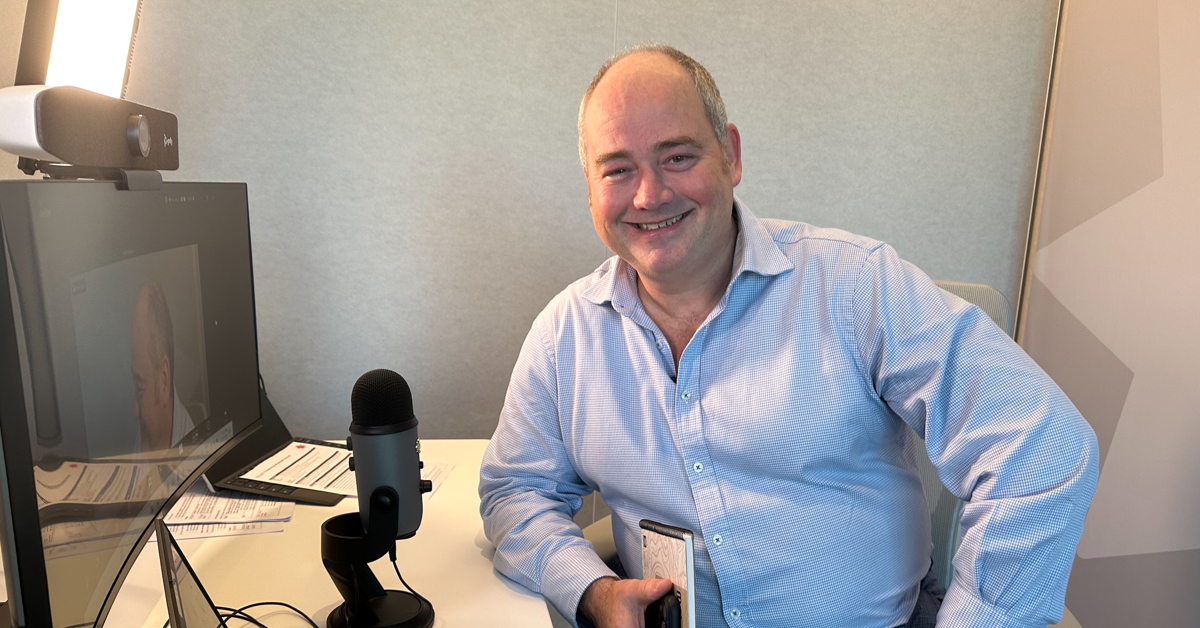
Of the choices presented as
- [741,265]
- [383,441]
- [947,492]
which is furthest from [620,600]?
[947,492]

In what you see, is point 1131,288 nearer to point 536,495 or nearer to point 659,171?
point 659,171

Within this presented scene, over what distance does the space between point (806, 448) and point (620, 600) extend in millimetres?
354

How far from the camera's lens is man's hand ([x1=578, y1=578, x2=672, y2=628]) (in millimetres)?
1146

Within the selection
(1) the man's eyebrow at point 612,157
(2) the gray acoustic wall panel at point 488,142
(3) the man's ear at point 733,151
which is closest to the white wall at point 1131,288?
(2) the gray acoustic wall panel at point 488,142

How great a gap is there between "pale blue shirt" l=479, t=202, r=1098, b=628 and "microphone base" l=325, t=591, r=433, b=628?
0.17m

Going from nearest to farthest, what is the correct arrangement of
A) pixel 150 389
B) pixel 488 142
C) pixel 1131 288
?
pixel 150 389
pixel 1131 288
pixel 488 142

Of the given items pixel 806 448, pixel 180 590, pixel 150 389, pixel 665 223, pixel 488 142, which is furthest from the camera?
pixel 488 142

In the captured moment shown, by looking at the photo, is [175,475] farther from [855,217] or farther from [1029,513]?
[855,217]

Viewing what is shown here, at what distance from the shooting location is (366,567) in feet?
3.49

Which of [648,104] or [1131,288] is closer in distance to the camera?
[648,104]

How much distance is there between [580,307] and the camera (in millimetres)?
1461

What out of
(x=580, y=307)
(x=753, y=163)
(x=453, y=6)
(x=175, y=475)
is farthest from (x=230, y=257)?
(x=753, y=163)

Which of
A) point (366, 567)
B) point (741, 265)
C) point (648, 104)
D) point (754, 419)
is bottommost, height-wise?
point (366, 567)

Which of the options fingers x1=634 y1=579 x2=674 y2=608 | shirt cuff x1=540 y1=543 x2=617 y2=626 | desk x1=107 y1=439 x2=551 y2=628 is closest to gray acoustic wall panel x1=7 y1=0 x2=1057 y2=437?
desk x1=107 y1=439 x2=551 y2=628
